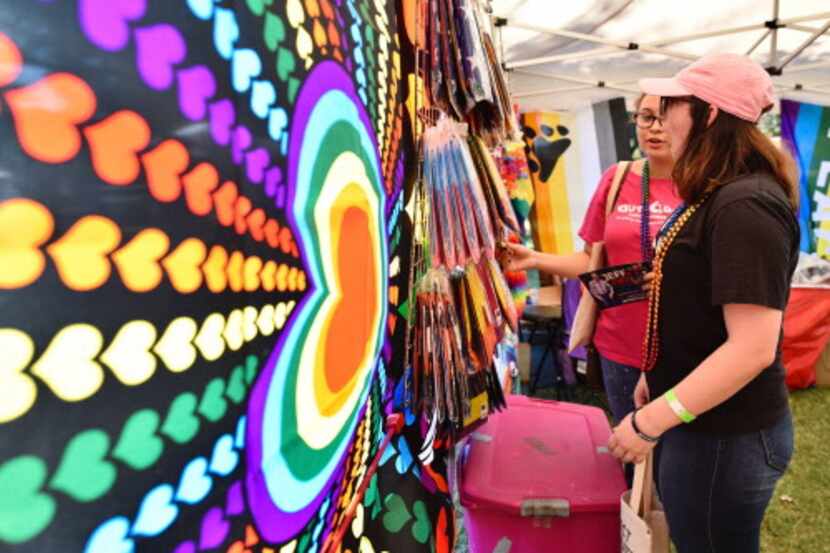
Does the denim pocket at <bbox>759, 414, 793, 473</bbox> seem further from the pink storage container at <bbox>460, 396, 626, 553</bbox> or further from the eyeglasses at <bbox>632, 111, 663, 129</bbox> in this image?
the eyeglasses at <bbox>632, 111, 663, 129</bbox>

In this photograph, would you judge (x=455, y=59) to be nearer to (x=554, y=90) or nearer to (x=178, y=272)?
(x=178, y=272)

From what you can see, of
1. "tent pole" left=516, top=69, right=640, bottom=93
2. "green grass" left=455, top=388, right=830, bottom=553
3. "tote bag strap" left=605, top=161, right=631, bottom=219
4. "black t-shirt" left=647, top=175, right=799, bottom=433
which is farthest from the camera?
"tent pole" left=516, top=69, right=640, bottom=93

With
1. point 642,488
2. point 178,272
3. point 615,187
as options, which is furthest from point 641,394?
point 178,272

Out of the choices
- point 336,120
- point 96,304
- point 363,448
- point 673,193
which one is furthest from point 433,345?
point 673,193

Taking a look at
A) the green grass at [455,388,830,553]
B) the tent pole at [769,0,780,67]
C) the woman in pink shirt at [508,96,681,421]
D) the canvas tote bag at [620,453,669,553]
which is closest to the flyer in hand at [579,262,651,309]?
the woman in pink shirt at [508,96,681,421]

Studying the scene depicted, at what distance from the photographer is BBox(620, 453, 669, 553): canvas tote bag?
1.09m

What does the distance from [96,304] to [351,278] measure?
0.39 m

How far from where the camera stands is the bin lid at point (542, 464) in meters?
1.31

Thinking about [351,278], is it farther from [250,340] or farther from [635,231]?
[635,231]

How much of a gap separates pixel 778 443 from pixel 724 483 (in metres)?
0.13

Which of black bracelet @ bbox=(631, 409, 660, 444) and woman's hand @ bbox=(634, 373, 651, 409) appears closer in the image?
black bracelet @ bbox=(631, 409, 660, 444)

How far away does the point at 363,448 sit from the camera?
76cm

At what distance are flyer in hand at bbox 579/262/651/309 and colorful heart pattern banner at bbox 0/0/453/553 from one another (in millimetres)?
866

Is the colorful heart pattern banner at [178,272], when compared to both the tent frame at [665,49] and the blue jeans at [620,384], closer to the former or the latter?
the blue jeans at [620,384]
